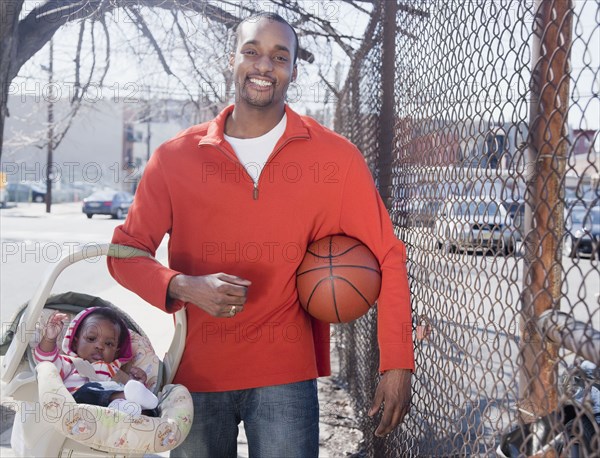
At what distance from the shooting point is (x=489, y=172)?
7.90 ft

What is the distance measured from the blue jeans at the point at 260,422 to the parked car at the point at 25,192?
42.4 meters

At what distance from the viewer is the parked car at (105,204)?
33.4 metres

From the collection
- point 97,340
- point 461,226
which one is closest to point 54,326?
point 97,340

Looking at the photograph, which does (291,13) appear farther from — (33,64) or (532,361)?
(532,361)

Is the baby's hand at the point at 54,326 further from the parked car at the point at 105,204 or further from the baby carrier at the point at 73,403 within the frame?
the parked car at the point at 105,204

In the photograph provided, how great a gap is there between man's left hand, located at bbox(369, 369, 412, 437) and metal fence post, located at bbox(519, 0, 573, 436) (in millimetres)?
780

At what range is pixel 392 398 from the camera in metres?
2.67

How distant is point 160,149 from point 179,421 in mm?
1185

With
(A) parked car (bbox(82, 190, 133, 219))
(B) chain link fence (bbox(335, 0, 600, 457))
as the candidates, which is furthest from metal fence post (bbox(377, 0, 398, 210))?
(A) parked car (bbox(82, 190, 133, 219))

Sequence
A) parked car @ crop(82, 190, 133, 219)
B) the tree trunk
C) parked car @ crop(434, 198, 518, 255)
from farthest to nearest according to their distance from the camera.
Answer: parked car @ crop(82, 190, 133, 219) → the tree trunk → parked car @ crop(434, 198, 518, 255)

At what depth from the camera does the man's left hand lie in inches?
105

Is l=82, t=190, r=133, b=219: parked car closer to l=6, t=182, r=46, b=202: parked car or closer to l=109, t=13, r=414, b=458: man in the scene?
l=6, t=182, r=46, b=202: parked car

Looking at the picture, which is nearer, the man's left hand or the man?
the man's left hand

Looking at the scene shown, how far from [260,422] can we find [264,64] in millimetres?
1488
